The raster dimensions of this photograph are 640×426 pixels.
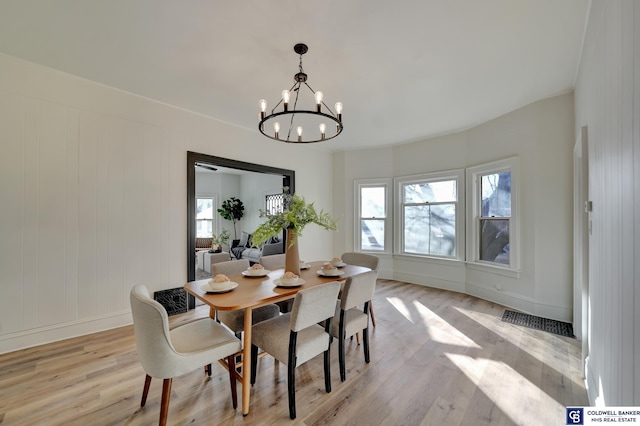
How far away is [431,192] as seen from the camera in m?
5.03

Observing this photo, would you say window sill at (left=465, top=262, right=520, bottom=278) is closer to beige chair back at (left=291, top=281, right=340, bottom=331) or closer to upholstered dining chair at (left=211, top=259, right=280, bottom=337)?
beige chair back at (left=291, top=281, right=340, bottom=331)

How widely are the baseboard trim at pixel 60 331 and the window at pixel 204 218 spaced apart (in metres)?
5.49

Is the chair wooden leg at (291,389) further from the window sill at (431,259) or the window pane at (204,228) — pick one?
the window pane at (204,228)

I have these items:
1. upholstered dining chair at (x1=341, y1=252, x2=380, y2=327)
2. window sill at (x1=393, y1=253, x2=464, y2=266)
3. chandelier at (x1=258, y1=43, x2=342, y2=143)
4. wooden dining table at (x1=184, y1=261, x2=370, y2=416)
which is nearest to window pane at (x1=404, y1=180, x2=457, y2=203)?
window sill at (x1=393, y1=253, x2=464, y2=266)

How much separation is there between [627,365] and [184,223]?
4236 millimetres

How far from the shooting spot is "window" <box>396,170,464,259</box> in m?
4.67

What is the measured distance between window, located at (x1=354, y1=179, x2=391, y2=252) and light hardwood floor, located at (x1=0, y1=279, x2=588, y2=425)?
2.75m

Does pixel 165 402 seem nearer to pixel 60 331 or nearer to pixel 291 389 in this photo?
pixel 291 389

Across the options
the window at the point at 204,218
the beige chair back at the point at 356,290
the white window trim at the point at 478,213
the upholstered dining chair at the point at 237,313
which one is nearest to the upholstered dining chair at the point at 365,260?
the beige chair back at the point at 356,290

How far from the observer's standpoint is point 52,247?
2748 mm

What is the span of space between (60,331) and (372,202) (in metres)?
5.18

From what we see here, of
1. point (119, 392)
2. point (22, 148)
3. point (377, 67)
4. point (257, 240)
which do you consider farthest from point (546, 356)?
point (22, 148)

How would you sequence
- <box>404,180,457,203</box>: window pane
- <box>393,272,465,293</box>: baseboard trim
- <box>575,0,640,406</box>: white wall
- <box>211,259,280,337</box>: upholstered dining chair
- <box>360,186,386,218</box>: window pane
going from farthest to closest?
<box>360,186,386,218</box>: window pane → <box>404,180,457,203</box>: window pane → <box>393,272,465,293</box>: baseboard trim → <box>211,259,280,337</box>: upholstered dining chair → <box>575,0,640,406</box>: white wall

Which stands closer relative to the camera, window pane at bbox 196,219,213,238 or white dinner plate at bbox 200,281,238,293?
white dinner plate at bbox 200,281,238,293
